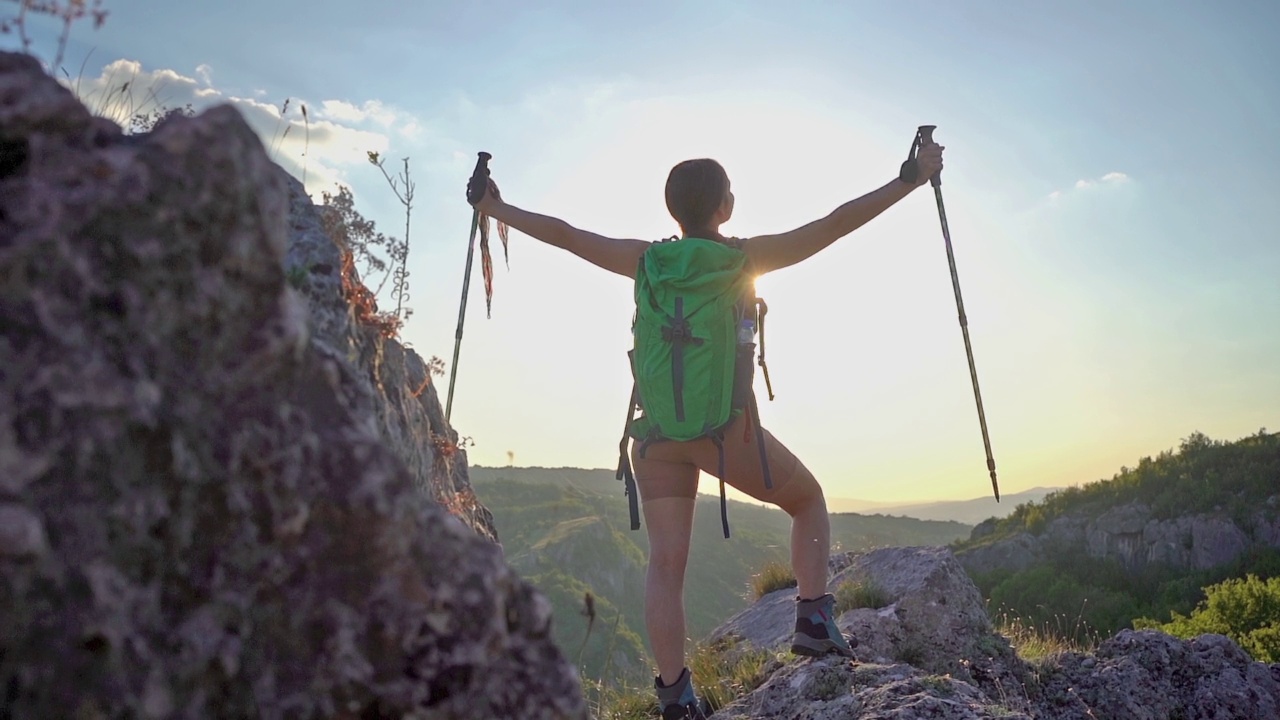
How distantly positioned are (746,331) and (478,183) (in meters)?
1.58

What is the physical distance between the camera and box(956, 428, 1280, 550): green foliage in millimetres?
23484

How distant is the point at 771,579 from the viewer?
10.2 metres

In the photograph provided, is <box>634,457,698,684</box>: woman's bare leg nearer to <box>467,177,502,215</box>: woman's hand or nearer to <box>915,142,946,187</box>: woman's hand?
<box>467,177,502,215</box>: woman's hand

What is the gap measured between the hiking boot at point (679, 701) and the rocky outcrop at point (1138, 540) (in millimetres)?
22599

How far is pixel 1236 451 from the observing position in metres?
25.9

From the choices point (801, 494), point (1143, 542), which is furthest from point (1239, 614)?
point (801, 494)

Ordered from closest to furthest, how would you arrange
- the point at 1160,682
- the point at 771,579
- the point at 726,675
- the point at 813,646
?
the point at 813,646, the point at 1160,682, the point at 726,675, the point at 771,579

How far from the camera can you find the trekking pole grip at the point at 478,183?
14.6 feet

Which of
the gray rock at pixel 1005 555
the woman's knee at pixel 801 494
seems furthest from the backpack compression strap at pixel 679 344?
the gray rock at pixel 1005 555

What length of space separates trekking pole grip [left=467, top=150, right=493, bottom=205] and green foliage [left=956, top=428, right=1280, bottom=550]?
24.7 meters

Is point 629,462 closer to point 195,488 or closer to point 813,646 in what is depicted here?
point 813,646

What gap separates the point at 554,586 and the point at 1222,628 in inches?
1545

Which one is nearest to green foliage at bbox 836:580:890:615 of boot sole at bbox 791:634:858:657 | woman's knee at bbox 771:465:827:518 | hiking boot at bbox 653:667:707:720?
boot sole at bbox 791:634:858:657

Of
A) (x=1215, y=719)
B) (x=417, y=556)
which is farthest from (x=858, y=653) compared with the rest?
(x=417, y=556)
